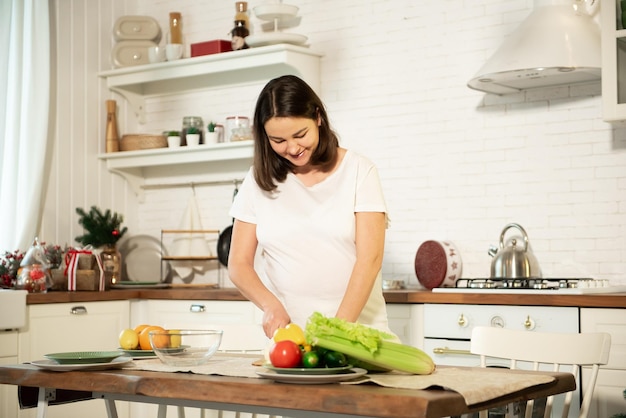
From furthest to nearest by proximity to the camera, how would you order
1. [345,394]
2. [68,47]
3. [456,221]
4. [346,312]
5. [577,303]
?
[68,47]
[456,221]
[577,303]
[346,312]
[345,394]

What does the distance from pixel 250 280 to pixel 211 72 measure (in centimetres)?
270

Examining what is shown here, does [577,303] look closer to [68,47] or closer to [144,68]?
[144,68]

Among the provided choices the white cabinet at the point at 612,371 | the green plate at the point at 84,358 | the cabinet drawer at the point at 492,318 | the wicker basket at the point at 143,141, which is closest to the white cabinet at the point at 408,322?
the cabinet drawer at the point at 492,318

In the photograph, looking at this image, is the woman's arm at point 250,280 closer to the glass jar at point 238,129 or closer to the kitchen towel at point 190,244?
the glass jar at point 238,129

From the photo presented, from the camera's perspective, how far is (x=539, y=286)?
3824 mm

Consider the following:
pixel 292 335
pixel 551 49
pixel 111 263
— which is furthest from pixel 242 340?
pixel 111 263

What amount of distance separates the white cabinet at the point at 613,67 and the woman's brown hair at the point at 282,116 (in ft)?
5.35

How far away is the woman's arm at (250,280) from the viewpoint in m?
2.54

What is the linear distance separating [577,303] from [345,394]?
1.99 meters

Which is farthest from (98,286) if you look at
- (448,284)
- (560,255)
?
(560,255)

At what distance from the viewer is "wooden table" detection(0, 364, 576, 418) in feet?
5.76

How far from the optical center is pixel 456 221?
457 cm

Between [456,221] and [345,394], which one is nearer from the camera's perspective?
[345,394]

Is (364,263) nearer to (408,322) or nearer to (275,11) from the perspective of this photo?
(408,322)
